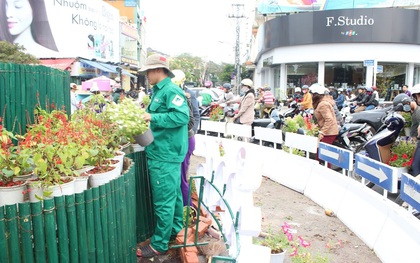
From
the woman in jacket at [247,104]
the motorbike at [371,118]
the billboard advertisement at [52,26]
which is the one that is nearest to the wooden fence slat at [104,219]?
the woman in jacket at [247,104]

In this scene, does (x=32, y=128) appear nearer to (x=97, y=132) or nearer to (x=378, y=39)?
(x=97, y=132)

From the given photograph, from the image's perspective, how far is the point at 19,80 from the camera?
4609 millimetres

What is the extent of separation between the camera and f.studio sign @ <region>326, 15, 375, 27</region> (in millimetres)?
30188

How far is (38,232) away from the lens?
251cm

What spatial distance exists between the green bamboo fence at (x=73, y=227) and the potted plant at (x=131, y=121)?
0.49 meters

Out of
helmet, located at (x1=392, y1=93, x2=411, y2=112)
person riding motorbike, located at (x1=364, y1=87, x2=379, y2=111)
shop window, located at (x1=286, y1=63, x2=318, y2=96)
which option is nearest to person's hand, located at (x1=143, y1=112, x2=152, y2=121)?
helmet, located at (x1=392, y1=93, x2=411, y2=112)

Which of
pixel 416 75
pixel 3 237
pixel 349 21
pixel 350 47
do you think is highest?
pixel 349 21

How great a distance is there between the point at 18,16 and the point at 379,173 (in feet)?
85.4

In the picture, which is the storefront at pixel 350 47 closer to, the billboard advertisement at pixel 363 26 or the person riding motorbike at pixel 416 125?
the billboard advertisement at pixel 363 26

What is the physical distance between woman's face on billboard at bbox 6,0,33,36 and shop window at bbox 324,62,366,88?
21.6 m

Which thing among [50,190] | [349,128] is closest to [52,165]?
[50,190]

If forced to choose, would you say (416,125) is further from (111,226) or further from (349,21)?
(349,21)

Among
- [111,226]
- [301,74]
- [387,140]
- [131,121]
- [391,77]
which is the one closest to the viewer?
[111,226]

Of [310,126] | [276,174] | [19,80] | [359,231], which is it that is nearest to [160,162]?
[19,80]
